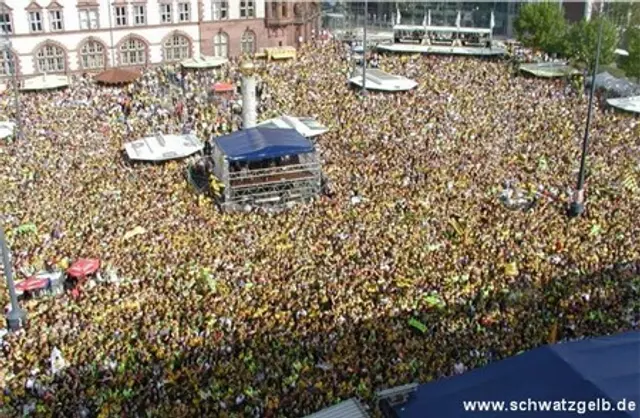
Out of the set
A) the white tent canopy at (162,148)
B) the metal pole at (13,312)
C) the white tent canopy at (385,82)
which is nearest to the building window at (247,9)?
the white tent canopy at (385,82)

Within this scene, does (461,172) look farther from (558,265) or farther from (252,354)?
(252,354)

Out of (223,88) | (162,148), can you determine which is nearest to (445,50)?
(223,88)

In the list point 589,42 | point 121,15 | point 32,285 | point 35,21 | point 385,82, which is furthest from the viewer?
point 121,15

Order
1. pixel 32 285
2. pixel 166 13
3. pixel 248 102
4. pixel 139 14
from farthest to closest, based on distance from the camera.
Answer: pixel 166 13, pixel 139 14, pixel 248 102, pixel 32 285

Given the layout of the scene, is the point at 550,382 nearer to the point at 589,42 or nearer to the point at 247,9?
the point at 589,42

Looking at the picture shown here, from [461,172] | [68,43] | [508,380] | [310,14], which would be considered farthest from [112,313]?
[310,14]

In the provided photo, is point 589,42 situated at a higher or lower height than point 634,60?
higher
